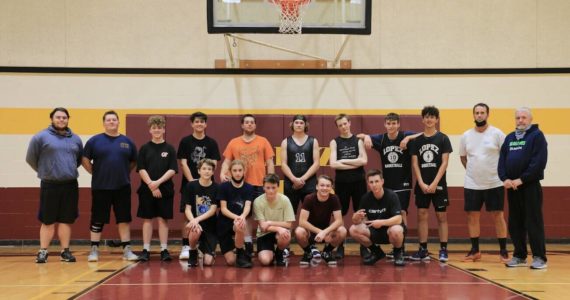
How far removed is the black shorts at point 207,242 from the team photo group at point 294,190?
1 centimetres

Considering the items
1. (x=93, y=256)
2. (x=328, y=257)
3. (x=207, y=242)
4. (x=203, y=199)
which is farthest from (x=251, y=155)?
(x=93, y=256)

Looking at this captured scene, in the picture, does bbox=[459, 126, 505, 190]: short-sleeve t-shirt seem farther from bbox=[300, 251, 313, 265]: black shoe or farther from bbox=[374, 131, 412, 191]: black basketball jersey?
bbox=[300, 251, 313, 265]: black shoe

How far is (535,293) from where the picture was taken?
5691mm

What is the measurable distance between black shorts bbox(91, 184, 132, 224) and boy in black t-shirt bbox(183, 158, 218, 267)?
104 centimetres

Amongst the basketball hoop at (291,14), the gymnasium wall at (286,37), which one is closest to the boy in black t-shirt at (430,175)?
the basketball hoop at (291,14)

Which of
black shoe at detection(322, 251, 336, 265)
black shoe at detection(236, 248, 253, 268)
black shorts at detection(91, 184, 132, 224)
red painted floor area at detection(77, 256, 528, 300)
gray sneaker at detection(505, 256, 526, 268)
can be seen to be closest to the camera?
red painted floor area at detection(77, 256, 528, 300)

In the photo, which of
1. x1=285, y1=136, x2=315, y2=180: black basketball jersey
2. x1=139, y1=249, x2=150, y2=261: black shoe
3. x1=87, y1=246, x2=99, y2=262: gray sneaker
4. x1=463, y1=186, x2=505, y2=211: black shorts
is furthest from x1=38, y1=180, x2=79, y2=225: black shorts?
x1=463, y1=186, x2=505, y2=211: black shorts

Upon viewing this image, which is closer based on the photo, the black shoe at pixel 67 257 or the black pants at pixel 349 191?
the black shoe at pixel 67 257

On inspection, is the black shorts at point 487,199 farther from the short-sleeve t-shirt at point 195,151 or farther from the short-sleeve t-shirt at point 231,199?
the short-sleeve t-shirt at point 195,151

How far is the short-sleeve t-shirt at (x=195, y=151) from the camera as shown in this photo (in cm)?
862

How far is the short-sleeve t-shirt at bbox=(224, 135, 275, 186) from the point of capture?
8602mm

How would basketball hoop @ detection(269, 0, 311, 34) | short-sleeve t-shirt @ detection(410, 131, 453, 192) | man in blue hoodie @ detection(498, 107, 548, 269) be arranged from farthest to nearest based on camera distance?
basketball hoop @ detection(269, 0, 311, 34)
short-sleeve t-shirt @ detection(410, 131, 453, 192)
man in blue hoodie @ detection(498, 107, 548, 269)

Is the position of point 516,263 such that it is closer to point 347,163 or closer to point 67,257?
point 347,163

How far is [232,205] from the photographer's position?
7898mm
